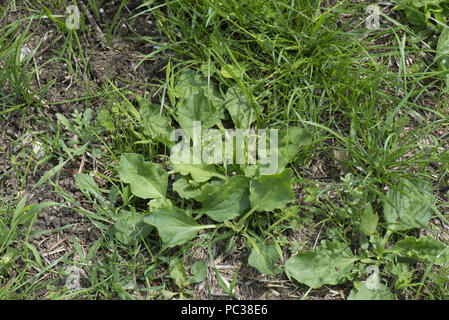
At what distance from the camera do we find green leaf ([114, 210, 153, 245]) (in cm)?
185

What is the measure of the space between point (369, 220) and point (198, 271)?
719 millimetres

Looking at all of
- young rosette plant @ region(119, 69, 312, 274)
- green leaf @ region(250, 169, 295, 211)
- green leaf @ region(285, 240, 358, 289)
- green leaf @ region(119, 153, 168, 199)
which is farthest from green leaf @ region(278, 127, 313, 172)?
green leaf @ region(119, 153, 168, 199)

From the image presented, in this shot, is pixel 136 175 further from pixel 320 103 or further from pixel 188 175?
pixel 320 103

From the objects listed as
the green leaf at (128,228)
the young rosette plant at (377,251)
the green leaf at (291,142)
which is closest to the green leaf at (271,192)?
the green leaf at (291,142)

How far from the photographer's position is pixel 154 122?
200 centimetres

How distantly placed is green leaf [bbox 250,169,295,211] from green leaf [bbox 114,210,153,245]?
467 mm

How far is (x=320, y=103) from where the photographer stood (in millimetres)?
2045

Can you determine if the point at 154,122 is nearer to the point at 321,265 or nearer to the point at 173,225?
the point at 173,225

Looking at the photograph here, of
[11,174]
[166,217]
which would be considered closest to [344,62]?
[166,217]

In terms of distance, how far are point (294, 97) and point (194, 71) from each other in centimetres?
Answer: 47

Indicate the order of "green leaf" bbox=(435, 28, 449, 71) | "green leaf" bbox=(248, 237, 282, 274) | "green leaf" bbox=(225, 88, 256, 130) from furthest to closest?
"green leaf" bbox=(435, 28, 449, 71) < "green leaf" bbox=(225, 88, 256, 130) < "green leaf" bbox=(248, 237, 282, 274)

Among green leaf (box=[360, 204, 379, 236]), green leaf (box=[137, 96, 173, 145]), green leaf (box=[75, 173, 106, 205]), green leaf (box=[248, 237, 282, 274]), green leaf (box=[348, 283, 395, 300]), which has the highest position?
green leaf (box=[137, 96, 173, 145])

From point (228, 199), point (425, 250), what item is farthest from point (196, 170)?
point (425, 250)

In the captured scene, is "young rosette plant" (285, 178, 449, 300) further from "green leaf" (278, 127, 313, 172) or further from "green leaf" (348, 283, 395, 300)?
"green leaf" (278, 127, 313, 172)
